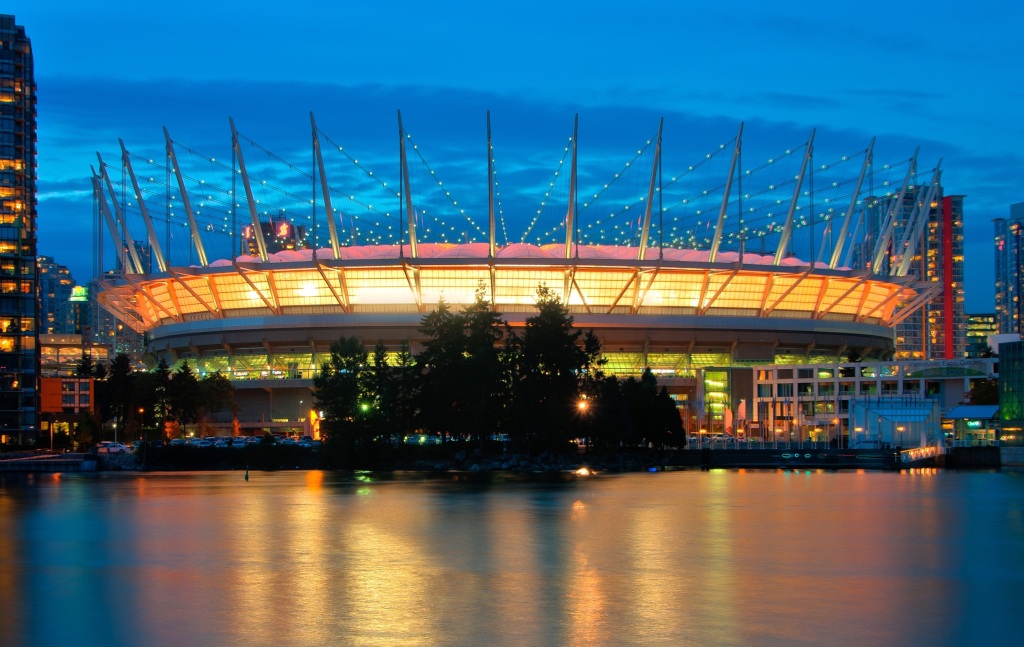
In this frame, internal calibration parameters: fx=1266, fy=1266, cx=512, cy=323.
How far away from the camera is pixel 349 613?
1916 cm

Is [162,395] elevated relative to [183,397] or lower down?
elevated

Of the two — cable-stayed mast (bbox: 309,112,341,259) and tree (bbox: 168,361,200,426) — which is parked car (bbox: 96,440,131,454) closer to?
tree (bbox: 168,361,200,426)

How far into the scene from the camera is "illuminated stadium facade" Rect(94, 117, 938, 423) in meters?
98.1

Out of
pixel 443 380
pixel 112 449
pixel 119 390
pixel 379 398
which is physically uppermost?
pixel 119 390

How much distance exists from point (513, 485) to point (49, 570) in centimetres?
3066

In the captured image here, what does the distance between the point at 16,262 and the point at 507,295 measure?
39083 millimetres

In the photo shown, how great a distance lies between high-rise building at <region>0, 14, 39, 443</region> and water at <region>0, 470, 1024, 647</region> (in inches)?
2298

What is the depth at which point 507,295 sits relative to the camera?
10162 cm

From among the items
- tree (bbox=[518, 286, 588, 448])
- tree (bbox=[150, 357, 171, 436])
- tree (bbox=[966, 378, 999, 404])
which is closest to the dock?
tree (bbox=[150, 357, 171, 436])

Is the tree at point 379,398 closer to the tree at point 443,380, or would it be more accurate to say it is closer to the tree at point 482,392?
the tree at point 443,380

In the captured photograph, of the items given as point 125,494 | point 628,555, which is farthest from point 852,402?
point 628,555

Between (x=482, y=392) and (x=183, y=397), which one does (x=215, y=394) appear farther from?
(x=482, y=392)

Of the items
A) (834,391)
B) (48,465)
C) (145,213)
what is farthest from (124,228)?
(834,391)

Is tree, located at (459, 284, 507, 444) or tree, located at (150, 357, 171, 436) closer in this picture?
tree, located at (459, 284, 507, 444)
